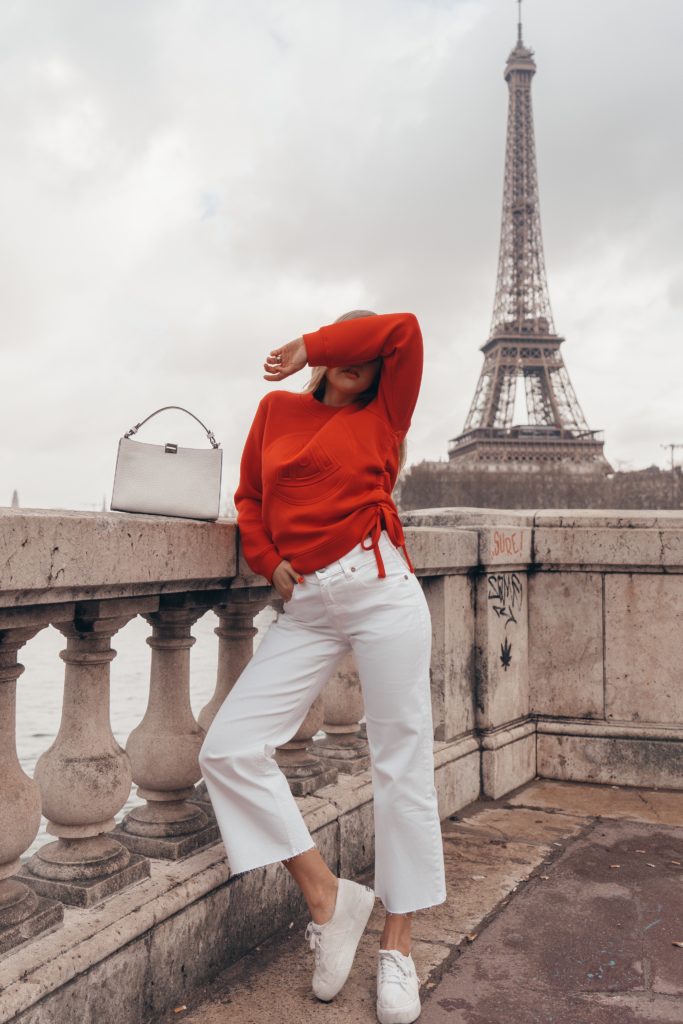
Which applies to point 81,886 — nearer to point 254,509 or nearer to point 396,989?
point 396,989

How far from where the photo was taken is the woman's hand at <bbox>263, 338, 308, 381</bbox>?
2320 mm

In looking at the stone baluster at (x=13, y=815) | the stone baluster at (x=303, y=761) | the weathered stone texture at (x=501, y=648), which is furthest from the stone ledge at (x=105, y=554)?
the weathered stone texture at (x=501, y=648)

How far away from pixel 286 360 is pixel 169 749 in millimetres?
1090

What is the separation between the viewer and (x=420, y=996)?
2.45 meters

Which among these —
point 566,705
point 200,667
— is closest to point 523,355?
point 200,667

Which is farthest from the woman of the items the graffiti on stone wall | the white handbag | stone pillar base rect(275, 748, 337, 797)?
the graffiti on stone wall

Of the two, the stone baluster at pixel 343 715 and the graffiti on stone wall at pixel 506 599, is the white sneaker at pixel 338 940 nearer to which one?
the stone baluster at pixel 343 715

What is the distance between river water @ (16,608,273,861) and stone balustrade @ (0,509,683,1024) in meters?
4.34

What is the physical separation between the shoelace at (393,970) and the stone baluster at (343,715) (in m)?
1.06

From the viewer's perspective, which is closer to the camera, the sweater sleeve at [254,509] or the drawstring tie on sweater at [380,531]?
the drawstring tie on sweater at [380,531]

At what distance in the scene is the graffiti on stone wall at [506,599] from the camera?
438 centimetres

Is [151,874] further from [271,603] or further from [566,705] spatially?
[566,705]

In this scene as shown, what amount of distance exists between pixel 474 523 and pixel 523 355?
6165 cm

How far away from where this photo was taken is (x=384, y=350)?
234cm
